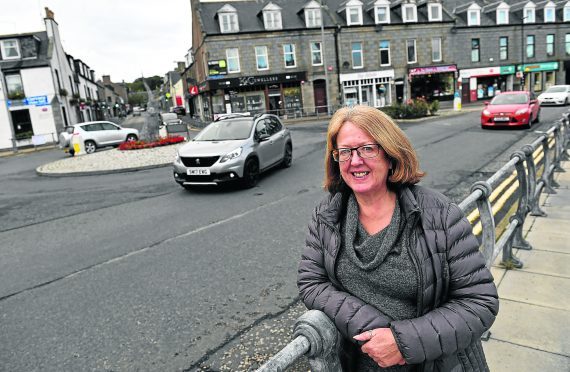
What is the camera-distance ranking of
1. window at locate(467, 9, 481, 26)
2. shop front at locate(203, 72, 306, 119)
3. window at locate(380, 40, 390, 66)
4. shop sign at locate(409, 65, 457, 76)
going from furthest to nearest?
window at locate(467, 9, 481, 26), shop sign at locate(409, 65, 457, 76), window at locate(380, 40, 390, 66), shop front at locate(203, 72, 306, 119)

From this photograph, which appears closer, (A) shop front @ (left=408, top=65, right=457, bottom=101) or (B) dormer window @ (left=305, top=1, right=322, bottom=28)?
(B) dormer window @ (left=305, top=1, right=322, bottom=28)

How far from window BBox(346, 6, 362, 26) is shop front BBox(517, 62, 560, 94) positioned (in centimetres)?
1918

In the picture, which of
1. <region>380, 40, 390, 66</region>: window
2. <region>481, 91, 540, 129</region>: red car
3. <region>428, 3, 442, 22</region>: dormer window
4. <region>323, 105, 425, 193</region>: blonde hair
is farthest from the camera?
<region>428, 3, 442, 22</region>: dormer window

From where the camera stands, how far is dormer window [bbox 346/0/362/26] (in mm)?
38312

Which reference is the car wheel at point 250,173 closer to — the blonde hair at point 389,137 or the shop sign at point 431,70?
the blonde hair at point 389,137

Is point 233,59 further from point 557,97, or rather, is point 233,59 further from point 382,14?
point 557,97

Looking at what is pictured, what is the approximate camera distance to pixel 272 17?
1433 inches

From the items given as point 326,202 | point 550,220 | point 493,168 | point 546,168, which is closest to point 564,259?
point 550,220

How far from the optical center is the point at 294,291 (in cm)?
439

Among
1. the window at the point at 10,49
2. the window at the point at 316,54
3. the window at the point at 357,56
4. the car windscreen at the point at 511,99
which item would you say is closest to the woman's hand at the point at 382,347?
the car windscreen at the point at 511,99

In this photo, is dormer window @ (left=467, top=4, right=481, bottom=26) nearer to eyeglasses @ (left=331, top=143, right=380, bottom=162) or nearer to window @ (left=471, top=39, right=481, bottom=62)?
window @ (left=471, top=39, right=481, bottom=62)

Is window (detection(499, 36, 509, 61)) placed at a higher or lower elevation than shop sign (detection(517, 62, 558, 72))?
higher

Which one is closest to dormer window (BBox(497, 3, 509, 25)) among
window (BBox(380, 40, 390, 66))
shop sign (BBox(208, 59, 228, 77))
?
window (BBox(380, 40, 390, 66))

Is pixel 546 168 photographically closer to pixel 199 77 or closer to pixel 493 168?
pixel 493 168
